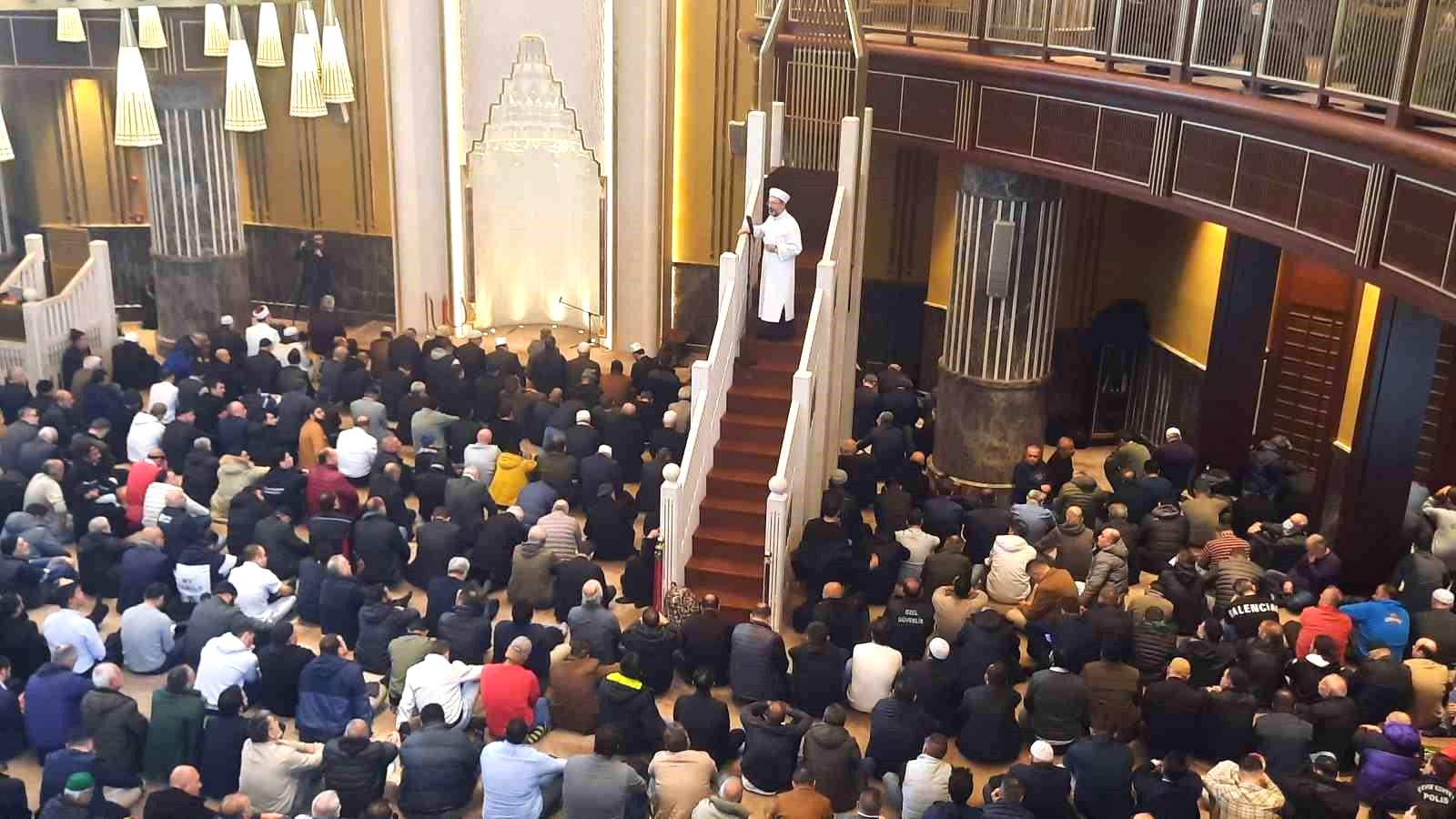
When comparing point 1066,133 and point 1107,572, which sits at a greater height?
point 1066,133

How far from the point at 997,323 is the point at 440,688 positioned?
6127mm

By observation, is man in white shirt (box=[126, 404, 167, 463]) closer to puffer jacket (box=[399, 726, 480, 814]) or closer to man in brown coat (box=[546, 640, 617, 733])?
man in brown coat (box=[546, 640, 617, 733])

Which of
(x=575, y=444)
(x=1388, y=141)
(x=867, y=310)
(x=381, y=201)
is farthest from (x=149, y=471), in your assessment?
(x=1388, y=141)

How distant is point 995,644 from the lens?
29.4 ft

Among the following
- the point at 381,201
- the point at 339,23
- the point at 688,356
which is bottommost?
the point at 688,356

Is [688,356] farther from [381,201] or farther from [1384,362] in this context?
[1384,362]

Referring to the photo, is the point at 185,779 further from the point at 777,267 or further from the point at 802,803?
the point at 777,267

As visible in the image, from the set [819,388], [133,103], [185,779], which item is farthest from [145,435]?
[185,779]

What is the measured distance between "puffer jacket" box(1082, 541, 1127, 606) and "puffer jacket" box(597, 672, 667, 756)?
319 cm

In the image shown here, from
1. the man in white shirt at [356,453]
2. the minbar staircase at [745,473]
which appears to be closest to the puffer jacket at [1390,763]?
the minbar staircase at [745,473]

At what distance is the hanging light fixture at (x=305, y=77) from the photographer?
14164mm

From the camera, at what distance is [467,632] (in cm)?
920

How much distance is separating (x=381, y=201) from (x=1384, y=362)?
11097 mm

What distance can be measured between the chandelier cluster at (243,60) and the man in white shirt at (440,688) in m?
7.16
